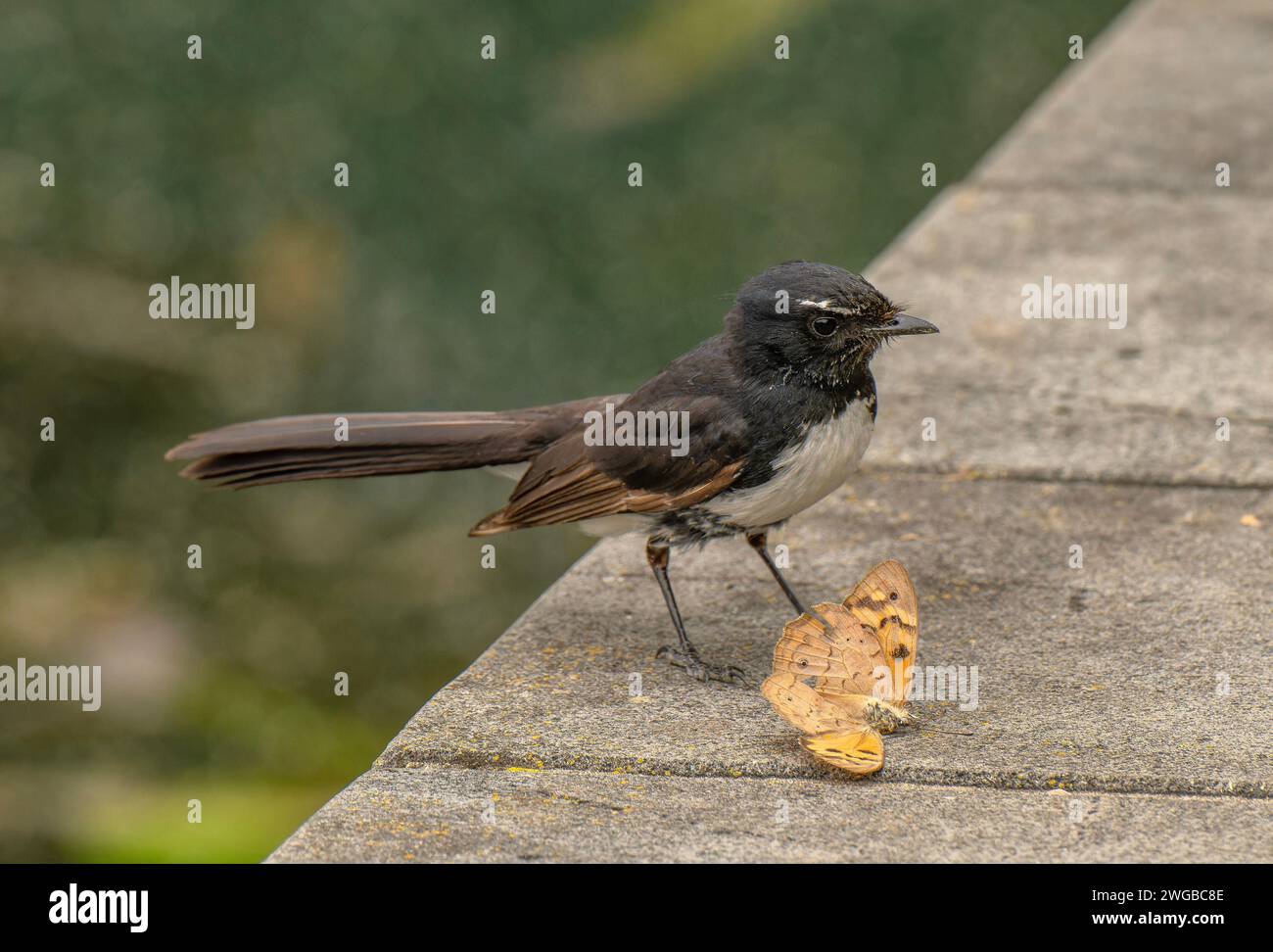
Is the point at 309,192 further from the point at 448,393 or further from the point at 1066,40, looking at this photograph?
the point at 1066,40

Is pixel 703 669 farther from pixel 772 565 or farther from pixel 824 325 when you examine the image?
pixel 824 325

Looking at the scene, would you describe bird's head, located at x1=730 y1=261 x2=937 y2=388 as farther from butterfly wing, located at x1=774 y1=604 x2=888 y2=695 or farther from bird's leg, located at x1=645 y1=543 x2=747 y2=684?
butterfly wing, located at x1=774 y1=604 x2=888 y2=695

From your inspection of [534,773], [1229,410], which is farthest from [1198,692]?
[1229,410]

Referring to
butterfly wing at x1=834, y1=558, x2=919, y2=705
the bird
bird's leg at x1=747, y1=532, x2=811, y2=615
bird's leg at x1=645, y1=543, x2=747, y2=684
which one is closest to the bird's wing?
the bird

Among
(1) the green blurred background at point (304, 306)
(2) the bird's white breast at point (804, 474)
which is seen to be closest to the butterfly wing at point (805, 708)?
(2) the bird's white breast at point (804, 474)

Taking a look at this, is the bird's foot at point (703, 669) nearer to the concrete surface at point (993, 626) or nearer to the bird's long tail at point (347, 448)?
the concrete surface at point (993, 626)
